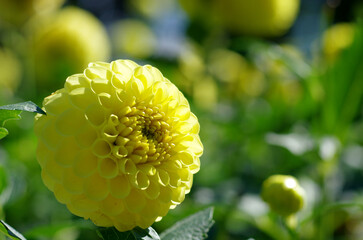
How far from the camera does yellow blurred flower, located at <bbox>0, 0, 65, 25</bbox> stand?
171cm

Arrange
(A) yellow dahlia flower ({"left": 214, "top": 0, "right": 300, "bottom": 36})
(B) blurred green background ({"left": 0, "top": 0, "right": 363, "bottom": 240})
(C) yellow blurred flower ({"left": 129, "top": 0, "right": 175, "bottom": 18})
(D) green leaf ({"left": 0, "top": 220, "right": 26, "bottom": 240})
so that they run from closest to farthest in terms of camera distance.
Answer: (D) green leaf ({"left": 0, "top": 220, "right": 26, "bottom": 240}) → (B) blurred green background ({"left": 0, "top": 0, "right": 363, "bottom": 240}) → (A) yellow dahlia flower ({"left": 214, "top": 0, "right": 300, "bottom": 36}) → (C) yellow blurred flower ({"left": 129, "top": 0, "right": 175, "bottom": 18})

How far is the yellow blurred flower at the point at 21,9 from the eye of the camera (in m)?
1.71

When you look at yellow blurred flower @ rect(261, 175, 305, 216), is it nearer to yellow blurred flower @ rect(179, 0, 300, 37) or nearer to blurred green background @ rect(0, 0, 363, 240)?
blurred green background @ rect(0, 0, 363, 240)

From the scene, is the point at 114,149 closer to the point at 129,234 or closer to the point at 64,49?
the point at 129,234

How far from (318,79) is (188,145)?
0.63 meters

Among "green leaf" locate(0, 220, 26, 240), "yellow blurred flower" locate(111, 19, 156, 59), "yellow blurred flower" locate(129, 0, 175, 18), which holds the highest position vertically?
"green leaf" locate(0, 220, 26, 240)

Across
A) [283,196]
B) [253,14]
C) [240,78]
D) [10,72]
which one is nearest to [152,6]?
[10,72]

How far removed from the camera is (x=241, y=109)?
1.49m

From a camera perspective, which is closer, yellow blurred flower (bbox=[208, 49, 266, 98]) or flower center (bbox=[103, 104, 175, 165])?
flower center (bbox=[103, 104, 175, 165])

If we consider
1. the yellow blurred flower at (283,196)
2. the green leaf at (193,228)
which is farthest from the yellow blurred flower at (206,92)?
the green leaf at (193,228)

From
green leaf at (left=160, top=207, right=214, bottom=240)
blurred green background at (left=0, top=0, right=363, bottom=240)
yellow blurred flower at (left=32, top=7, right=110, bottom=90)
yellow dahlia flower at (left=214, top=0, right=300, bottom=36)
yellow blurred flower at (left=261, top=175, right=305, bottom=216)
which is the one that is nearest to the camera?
green leaf at (left=160, top=207, right=214, bottom=240)

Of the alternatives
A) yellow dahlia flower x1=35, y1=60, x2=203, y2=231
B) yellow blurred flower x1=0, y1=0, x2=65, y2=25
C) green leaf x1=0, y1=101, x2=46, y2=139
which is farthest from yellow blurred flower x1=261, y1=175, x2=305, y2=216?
yellow blurred flower x1=0, y1=0, x2=65, y2=25

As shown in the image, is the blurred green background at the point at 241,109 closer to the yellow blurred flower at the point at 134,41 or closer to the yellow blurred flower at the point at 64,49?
the yellow blurred flower at the point at 64,49

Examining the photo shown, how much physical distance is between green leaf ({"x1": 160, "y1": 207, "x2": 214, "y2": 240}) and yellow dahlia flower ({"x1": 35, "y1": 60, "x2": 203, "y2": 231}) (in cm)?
4
